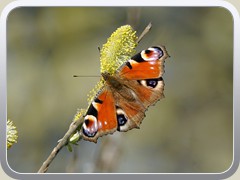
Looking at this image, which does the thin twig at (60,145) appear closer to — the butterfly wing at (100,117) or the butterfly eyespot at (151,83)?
the butterfly wing at (100,117)

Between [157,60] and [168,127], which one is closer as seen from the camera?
[157,60]

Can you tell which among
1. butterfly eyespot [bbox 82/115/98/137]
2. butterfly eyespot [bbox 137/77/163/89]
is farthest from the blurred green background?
butterfly eyespot [bbox 82/115/98/137]

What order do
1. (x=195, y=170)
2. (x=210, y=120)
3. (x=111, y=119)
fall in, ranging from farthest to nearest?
(x=210, y=120)
(x=195, y=170)
(x=111, y=119)

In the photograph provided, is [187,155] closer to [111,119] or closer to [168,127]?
[168,127]

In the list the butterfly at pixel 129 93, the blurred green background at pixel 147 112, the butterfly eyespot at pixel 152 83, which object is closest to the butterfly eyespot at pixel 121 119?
the butterfly at pixel 129 93

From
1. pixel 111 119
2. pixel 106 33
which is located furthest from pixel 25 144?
pixel 111 119

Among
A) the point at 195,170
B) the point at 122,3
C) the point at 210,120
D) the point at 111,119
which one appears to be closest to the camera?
the point at 111,119

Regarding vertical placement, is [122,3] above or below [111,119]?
above
